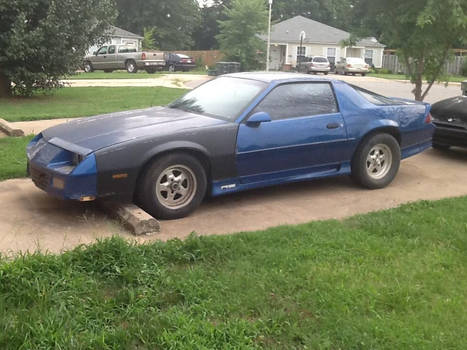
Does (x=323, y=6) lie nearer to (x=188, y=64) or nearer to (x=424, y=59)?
(x=188, y=64)

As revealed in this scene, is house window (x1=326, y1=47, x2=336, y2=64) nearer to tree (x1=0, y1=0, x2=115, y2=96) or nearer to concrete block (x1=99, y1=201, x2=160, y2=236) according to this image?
tree (x1=0, y1=0, x2=115, y2=96)

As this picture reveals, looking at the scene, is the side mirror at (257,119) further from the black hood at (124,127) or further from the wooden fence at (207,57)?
the wooden fence at (207,57)

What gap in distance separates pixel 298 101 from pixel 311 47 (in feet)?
162

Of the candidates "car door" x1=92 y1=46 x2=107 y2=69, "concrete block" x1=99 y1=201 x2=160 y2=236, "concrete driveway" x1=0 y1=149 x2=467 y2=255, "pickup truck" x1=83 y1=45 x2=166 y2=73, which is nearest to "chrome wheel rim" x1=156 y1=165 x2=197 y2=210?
"concrete driveway" x1=0 y1=149 x2=467 y2=255

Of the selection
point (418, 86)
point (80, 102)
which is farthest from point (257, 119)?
Result: point (80, 102)

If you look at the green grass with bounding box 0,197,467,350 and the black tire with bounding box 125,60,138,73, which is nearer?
the green grass with bounding box 0,197,467,350

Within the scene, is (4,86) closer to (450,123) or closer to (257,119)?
(450,123)

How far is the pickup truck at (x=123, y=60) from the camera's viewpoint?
36.5 meters

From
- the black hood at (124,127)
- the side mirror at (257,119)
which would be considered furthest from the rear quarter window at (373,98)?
the black hood at (124,127)

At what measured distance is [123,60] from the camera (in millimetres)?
36688

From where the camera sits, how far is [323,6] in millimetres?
74250

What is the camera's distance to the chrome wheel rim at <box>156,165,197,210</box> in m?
5.48

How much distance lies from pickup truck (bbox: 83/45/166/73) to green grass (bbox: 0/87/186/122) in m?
16.6

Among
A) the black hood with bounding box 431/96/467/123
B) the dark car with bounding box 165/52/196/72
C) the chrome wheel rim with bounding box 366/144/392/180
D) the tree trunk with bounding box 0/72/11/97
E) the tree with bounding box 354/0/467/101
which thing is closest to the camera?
the chrome wheel rim with bounding box 366/144/392/180
